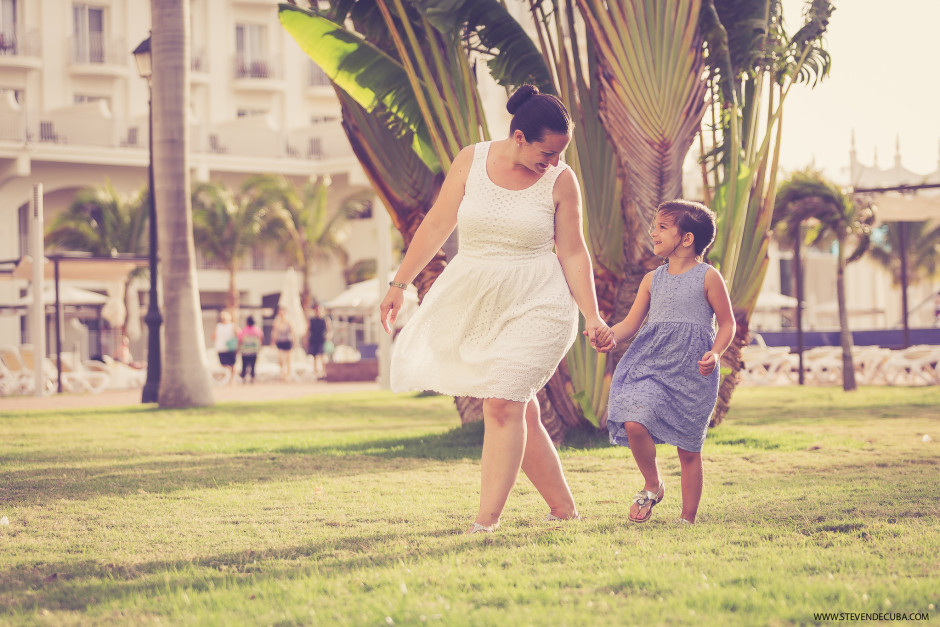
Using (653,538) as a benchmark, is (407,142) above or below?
above

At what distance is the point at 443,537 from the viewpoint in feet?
15.5

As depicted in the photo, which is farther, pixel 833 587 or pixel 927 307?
pixel 927 307

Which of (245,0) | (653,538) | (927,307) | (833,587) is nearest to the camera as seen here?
(833,587)

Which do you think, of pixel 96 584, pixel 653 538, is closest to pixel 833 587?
pixel 653 538

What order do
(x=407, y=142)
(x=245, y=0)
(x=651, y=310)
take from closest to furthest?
(x=651, y=310)
(x=407, y=142)
(x=245, y=0)

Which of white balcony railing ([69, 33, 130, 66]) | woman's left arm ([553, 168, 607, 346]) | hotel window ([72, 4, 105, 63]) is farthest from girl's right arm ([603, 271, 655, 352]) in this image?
hotel window ([72, 4, 105, 63])

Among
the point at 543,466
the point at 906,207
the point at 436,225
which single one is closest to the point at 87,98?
the point at 906,207

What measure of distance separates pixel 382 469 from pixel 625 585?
4.44 m

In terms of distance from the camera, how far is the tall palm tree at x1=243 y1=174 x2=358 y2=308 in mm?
38719

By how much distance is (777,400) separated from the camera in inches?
611

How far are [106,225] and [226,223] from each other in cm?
397

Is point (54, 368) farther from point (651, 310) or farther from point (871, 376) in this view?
point (651, 310)

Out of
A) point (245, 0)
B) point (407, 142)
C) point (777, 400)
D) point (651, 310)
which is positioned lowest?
point (777, 400)

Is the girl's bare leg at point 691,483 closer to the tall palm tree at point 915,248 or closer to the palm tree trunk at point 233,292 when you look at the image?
the palm tree trunk at point 233,292
